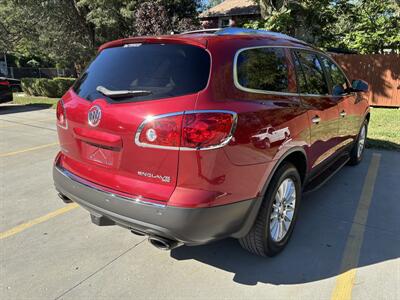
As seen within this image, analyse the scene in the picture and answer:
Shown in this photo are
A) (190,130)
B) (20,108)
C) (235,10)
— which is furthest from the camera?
(235,10)

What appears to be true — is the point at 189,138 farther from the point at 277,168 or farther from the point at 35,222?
the point at 35,222

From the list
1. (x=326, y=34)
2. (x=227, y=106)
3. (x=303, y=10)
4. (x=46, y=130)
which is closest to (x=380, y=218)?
(x=227, y=106)

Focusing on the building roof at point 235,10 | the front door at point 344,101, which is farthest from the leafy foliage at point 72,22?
the front door at point 344,101

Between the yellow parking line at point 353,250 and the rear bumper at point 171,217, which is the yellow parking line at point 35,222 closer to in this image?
the rear bumper at point 171,217

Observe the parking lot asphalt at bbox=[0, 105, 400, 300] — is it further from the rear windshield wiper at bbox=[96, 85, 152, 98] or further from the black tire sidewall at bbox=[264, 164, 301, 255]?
the rear windshield wiper at bbox=[96, 85, 152, 98]

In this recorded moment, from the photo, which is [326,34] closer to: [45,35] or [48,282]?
[45,35]

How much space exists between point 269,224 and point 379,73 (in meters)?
13.9

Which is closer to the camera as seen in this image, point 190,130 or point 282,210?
point 190,130

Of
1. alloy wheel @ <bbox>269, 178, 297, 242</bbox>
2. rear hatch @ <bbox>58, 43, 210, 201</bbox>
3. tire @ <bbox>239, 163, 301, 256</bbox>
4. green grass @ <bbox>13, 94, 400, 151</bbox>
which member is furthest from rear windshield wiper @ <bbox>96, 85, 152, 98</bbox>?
green grass @ <bbox>13, 94, 400, 151</bbox>

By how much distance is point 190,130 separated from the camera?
234 cm

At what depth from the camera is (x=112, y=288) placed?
281 centimetres

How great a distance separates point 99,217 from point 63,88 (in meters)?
16.3

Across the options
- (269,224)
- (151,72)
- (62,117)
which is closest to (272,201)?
(269,224)

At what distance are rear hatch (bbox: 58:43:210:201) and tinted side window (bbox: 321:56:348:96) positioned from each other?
2.31 metres
